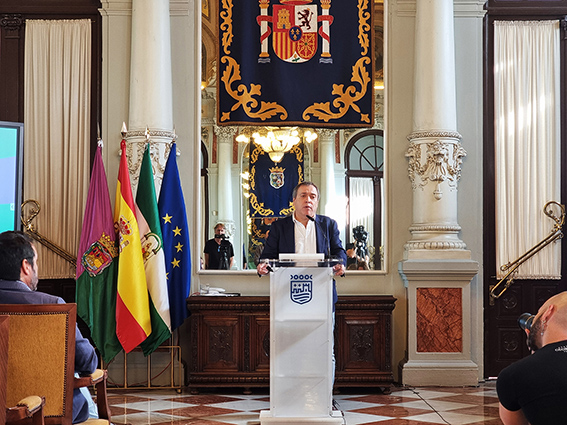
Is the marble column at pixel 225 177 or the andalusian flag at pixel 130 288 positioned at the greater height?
the marble column at pixel 225 177

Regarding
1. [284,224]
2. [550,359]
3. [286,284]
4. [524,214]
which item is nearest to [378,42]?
[524,214]

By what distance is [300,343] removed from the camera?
5031 millimetres

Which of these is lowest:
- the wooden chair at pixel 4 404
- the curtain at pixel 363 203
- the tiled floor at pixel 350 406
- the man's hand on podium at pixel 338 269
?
the tiled floor at pixel 350 406

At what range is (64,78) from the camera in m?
7.48

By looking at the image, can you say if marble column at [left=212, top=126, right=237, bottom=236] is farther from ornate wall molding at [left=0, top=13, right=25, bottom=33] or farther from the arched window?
ornate wall molding at [left=0, top=13, right=25, bottom=33]

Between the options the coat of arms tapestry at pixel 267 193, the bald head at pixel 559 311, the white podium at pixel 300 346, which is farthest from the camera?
the coat of arms tapestry at pixel 267 193

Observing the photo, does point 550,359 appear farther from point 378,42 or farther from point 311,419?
point 378,42

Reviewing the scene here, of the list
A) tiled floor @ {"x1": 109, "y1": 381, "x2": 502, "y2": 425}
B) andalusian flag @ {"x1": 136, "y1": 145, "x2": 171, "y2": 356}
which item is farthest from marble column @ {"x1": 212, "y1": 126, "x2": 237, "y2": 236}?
tiled floor @ {"x1": 109, "y1": 381, "x2": 502, "y2": 425}

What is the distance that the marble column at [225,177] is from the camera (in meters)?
7.38

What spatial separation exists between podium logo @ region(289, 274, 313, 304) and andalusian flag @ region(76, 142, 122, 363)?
2.25m

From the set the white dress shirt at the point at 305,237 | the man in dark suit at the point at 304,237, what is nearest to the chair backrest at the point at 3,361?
the man in dark suit at the point at 304,237

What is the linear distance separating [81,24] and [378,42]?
2.83 meters

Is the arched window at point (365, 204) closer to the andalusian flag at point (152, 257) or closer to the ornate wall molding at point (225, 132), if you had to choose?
the ornate wall molding at point (225, 132)

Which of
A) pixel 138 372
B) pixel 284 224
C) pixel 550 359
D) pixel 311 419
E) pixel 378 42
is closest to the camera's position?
pixel 550 359
